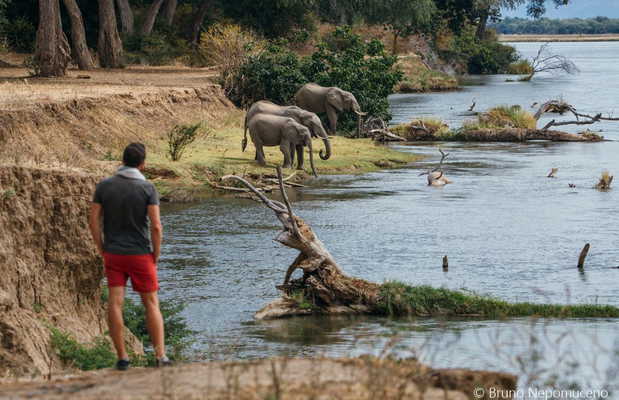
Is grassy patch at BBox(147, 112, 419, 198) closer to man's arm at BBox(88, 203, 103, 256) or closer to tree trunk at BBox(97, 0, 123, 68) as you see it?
tree trunk at BBox(97, 0, 123, 68)

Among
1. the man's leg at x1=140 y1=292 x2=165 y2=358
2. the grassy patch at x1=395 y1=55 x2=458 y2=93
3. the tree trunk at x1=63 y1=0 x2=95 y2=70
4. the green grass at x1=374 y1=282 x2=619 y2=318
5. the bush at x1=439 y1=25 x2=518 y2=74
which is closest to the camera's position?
the man's leg at x1=140 y1=292 x2=165 y2=358

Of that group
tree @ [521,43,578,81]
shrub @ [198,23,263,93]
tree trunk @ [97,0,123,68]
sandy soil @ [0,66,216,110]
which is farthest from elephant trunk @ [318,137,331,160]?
tree @ [521,43,578,81]

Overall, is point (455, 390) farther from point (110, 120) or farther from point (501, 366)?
point (110, 120)

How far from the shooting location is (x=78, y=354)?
10.4 meters

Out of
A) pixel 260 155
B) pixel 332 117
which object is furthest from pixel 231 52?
pixel 260 155

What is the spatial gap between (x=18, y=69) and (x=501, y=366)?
3206 cm

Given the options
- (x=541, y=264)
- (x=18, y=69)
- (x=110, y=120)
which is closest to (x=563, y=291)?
(x=541, y=264)

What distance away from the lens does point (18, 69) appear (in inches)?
1607

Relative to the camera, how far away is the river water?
40.9 feet

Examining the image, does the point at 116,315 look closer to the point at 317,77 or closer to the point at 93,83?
the point at 93,83

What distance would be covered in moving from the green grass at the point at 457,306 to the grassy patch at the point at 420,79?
56.4m

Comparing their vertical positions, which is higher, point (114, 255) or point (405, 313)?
point (114, 255)

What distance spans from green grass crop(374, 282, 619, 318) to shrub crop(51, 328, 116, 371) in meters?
4.60

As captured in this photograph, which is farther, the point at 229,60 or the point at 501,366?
the point at 229,60
